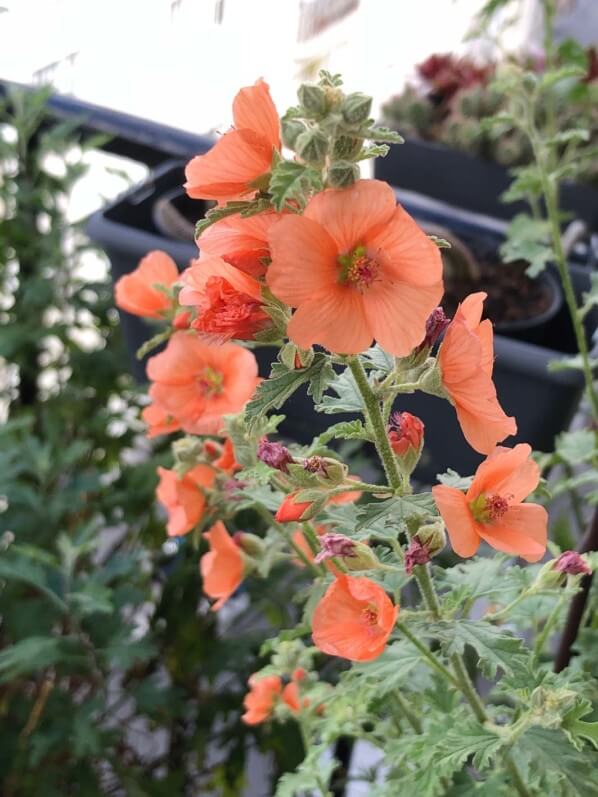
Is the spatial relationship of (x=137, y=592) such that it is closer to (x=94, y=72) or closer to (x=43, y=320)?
(x=43, y=320)

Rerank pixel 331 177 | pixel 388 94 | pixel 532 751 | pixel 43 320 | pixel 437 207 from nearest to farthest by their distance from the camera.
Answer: pixel 331 177 < pixel 532 751 < pixel 43 320 < pixel 437 207 < pixel 388 94

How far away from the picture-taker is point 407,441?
0.43 metres

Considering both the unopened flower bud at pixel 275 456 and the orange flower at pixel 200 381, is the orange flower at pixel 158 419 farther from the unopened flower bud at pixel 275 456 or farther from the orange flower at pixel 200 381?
the unopened flower bud at pixel 275 456

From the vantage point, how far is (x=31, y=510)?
0.95 metres

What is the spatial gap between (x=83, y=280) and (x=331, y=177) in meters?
0.83

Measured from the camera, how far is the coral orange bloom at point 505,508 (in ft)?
1.29

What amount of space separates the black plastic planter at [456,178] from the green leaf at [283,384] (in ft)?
3.59

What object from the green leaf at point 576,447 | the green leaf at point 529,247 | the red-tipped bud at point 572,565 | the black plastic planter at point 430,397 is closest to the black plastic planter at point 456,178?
the black plastic planter at point 430,397

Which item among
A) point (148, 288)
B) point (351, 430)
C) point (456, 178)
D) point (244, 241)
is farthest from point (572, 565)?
point (456, 178)

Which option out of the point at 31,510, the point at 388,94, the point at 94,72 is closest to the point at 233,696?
the point at 31,510

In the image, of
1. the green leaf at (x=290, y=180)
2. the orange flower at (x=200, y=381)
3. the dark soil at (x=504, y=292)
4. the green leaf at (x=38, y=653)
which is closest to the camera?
the green leaf at (x=290, y=180)

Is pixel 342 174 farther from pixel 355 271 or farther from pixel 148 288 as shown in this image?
pixel 148 288

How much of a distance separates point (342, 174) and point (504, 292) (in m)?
0.81

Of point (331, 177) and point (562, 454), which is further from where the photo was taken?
point (562, 454)
